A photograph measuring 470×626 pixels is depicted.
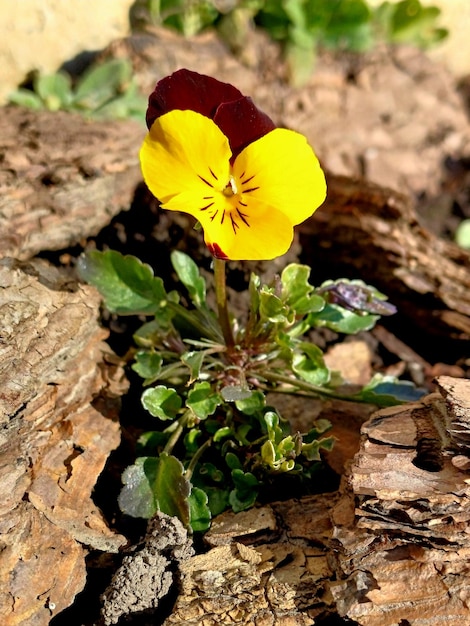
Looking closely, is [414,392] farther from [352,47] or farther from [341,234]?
[352,47]

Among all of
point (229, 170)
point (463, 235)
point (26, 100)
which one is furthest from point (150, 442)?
point (463, 235)

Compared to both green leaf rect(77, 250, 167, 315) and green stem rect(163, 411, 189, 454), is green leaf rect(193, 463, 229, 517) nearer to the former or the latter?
green stem rect(163, 411, 189, 454)

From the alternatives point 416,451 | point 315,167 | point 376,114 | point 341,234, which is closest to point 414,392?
point 416,451

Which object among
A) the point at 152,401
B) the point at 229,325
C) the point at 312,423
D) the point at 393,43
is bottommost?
the point at 312,423

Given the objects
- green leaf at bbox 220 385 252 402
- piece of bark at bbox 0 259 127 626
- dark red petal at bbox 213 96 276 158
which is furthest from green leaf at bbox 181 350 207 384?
dark red petal at bbox 213 96 276 158

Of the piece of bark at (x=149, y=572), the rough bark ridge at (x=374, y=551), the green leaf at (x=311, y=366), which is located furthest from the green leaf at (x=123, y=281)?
the rough bark ridge at (x=374, y=551)

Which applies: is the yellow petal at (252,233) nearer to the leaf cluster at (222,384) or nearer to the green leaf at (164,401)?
the leaf cluster at (222,384)
